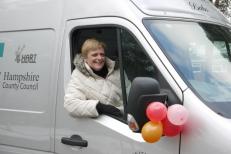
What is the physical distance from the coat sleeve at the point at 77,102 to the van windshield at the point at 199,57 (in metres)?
0.75

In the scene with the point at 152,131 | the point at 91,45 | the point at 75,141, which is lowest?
the point at 75,141

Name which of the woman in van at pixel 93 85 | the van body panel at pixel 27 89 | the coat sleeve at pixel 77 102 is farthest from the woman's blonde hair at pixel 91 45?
the van body panel at pixel 27 89

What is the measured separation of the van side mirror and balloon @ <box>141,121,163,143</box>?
53 millimetres

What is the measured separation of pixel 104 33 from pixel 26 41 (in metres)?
0.99

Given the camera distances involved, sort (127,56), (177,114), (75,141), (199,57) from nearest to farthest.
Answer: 1. (177,114)
2. (199,57)
3. (127,56)
4. (75,141)

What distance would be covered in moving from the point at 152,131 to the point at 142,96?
0.26m

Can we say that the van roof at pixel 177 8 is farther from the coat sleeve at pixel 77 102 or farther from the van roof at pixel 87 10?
the coat sleeve at pixel 77 102

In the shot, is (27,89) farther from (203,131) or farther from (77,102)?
(203,131)

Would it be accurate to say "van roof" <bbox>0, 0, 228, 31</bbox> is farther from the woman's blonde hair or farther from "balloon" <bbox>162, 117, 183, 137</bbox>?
"balloon" <bbox>162, 117, 183, 137</bbox>

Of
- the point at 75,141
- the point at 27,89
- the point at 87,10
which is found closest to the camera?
the point at 75,141

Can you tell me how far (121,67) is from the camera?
439cm

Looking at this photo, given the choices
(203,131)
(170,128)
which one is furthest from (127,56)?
(203,131)

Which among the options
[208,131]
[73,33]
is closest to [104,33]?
[73,33]

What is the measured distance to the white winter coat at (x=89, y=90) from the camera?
4438mm
